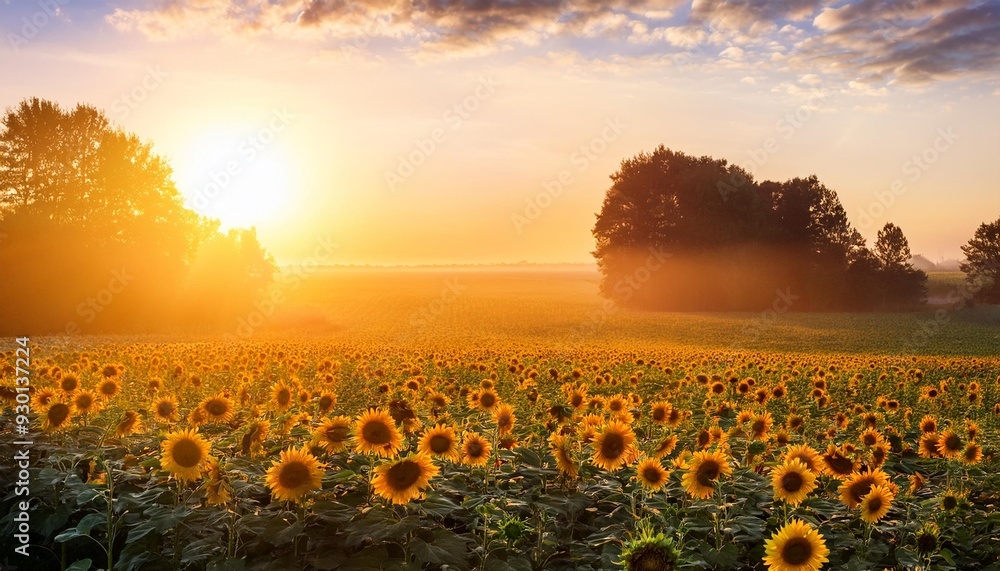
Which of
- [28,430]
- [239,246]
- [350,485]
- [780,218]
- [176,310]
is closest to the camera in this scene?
[350,485]

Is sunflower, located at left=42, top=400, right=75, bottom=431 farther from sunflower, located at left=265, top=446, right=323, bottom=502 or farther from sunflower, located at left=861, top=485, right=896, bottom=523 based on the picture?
sunflower, located at left=861, top=485, right=896, bottom=523

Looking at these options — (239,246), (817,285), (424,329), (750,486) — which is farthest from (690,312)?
(750,486)

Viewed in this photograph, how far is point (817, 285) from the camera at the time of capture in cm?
6019

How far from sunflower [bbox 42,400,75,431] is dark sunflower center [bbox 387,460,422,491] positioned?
137 inches

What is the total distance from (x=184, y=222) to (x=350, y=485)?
41536mm

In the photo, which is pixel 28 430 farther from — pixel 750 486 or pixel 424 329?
pixel 424 329

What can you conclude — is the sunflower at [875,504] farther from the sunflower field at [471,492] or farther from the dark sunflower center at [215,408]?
the dark sunflower center at [215,408]

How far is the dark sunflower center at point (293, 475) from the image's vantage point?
13.0 ft

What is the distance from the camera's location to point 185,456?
4285 millimetres

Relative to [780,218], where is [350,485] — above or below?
below

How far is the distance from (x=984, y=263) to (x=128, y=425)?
78051 millimetres

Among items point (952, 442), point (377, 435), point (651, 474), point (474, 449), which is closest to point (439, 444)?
point (474, 449)

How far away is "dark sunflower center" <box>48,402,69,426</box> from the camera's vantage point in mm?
5828

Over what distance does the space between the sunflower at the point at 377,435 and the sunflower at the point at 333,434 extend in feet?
0.54
